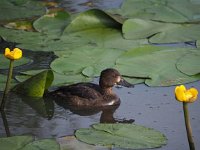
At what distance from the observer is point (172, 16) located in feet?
27.3

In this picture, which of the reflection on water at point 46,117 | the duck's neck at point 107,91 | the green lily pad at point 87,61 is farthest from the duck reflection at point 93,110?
the green lily pad at point 87,61

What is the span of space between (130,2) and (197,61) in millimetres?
2116

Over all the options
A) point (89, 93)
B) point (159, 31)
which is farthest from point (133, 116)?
point (159, 31)

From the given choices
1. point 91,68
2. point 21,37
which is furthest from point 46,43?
point 91,68

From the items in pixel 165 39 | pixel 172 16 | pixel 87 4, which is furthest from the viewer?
pixel 87 4

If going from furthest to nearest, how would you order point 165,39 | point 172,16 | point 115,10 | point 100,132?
1. point 115,10
2. point 172,16
3. point 165,39
4. point 100,132

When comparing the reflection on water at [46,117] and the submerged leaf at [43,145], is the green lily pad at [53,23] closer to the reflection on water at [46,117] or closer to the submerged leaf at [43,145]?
the reflection on water at [46,117]

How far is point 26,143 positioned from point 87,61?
198cm

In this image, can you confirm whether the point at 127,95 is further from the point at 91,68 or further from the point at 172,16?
the point at 172,16

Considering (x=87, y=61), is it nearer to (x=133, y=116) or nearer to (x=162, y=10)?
(x=133, y=116)

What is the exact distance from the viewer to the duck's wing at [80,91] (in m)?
6.70

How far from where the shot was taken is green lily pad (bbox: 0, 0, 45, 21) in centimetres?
884

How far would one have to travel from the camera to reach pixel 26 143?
5383mm

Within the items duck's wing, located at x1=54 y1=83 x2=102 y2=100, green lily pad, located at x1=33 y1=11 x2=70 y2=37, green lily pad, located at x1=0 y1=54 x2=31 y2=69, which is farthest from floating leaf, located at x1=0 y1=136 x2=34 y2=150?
green lily pad, located at x1=33 y1=11 x2=70 y2=37
